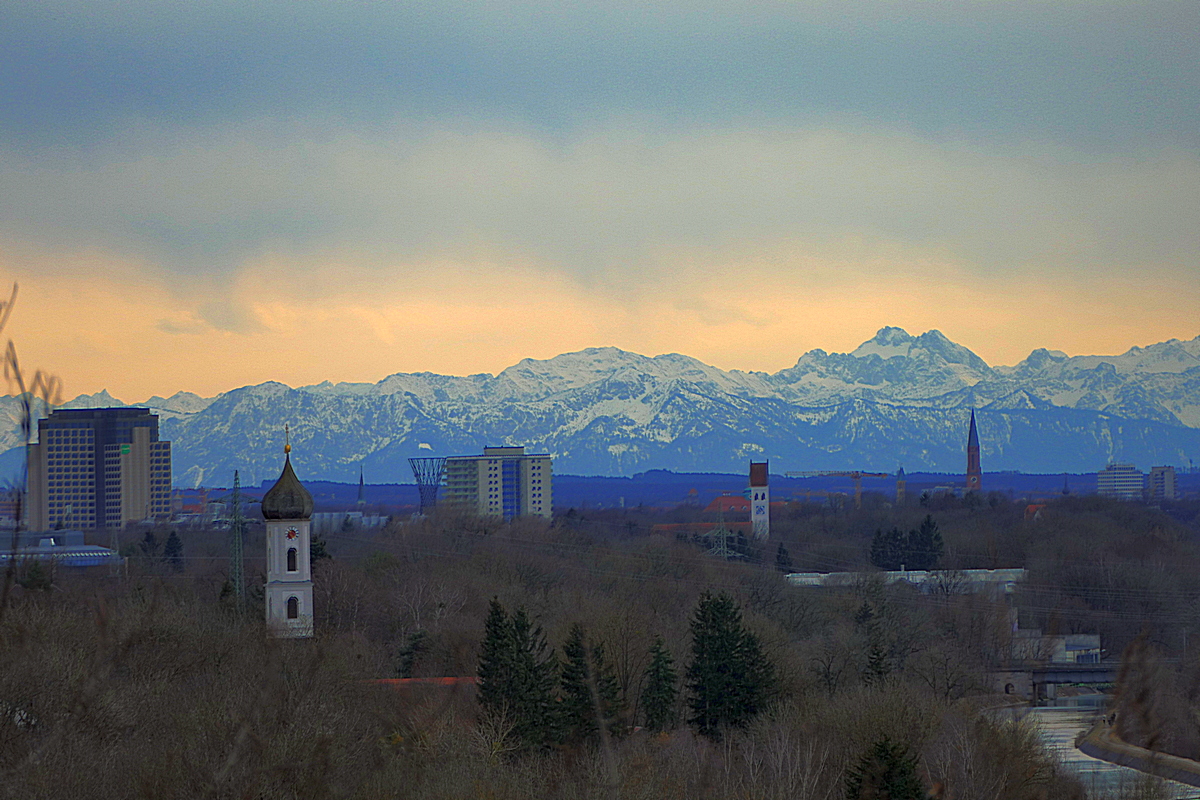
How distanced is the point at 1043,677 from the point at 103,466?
11514 centimetres

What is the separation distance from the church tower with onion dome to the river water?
23.9 metres

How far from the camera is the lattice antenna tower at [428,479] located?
160500 mm

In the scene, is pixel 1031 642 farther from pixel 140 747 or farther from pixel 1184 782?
pixel 140 747

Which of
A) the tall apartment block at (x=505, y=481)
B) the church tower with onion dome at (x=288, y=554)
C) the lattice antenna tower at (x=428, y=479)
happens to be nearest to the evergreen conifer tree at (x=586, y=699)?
the church tower with onion dome at (x=288, y=554)

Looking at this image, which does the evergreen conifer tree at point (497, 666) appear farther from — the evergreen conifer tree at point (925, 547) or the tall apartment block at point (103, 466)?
the tall apartment block at point (103, 466)

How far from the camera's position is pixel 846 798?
27578 mm

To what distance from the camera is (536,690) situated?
1501 inches

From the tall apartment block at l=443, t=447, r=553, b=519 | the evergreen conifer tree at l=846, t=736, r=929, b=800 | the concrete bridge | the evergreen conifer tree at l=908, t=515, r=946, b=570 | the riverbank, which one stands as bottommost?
the concrete bridge

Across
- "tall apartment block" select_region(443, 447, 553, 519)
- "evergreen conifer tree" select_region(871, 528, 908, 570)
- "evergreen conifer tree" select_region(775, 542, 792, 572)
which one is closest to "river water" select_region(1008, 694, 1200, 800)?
"evergreen conifer tree" select_region(775, 542, 792, 572)

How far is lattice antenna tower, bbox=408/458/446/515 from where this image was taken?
160500 millimetres

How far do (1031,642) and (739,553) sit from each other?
40.6 meters

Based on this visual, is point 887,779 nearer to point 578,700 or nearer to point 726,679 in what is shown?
point 578,700

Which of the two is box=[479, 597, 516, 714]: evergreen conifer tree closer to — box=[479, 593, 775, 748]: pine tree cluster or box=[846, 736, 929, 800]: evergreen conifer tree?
box=[479, 593, 775, 748]: pine tree cluster

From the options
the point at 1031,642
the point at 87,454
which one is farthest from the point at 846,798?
the point at 87,454
